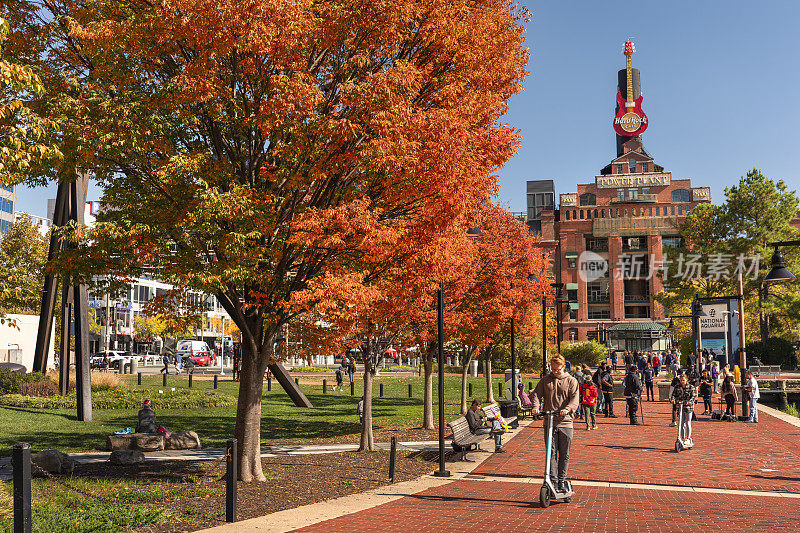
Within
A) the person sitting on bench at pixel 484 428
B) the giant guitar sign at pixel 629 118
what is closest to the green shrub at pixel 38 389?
the person sitting on bench at pixel 484 428

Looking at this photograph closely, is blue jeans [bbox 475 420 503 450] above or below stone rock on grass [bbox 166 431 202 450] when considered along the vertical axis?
above

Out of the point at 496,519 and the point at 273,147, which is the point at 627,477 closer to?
the point at 496,519

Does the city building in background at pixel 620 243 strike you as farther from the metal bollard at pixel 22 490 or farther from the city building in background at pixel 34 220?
the metal bollard at pixel 22 490

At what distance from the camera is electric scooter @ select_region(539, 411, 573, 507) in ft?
30.1

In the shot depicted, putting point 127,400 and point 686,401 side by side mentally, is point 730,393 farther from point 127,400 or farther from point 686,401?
point 127,400

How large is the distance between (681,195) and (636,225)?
7.39 metres

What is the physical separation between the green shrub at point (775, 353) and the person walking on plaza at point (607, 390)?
94.1 ft

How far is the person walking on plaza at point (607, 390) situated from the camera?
23109 millimetres

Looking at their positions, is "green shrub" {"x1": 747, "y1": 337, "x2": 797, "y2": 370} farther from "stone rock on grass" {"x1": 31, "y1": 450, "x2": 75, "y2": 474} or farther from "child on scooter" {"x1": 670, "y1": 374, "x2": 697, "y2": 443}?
"stone rock on grass" {"x1": 31, "y1": 450, "x2": 75, "y2": 474}

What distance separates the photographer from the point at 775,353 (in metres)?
47.5

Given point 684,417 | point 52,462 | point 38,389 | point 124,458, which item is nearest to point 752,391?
point 684,417

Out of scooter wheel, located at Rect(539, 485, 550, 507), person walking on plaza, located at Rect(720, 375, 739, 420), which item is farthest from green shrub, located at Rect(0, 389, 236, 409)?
scooter wheel, located at Rect(539, 485, 550, 507)

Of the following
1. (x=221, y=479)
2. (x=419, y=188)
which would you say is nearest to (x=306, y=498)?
(x=221, y=479)

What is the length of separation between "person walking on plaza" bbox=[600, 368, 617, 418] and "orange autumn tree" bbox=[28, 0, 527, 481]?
1334 centimetres
